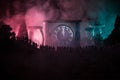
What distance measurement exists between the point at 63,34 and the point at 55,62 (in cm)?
1789

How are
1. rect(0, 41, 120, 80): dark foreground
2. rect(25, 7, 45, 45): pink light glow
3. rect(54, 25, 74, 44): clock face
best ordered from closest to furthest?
rect(0, 41, 120, 80): dark foreground
rect(54, 25, 74, 44): clock face
rect(25, 7, 45, 45): pink light glow

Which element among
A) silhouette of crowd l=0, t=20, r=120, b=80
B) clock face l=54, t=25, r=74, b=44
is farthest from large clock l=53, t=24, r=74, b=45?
silhouette of crowd l=0, t=20, r=120, b=80

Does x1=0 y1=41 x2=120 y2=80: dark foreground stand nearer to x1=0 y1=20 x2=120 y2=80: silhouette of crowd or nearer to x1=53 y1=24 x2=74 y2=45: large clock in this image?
x1=0 y1=20 x2=120 y2=80: silhouette of crowd

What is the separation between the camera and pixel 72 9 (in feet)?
131

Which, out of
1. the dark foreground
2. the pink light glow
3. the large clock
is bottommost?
the dark foreground

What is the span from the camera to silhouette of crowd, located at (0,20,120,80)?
16.0 meters

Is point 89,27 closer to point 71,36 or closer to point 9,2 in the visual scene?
point 71,36

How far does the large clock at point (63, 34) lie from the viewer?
1356 inches

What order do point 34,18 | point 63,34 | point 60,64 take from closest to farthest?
1. point 60,64
2. point 63,34
3. point 34,18


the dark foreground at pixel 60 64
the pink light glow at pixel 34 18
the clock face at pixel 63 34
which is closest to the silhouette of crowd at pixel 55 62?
the dark foreground at pixel 60 64

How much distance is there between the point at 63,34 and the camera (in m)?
34.4

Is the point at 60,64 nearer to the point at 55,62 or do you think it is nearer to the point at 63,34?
the point at 55,62

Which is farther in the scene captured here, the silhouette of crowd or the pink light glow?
the pink light glow

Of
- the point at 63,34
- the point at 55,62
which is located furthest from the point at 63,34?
the point at 55,62
